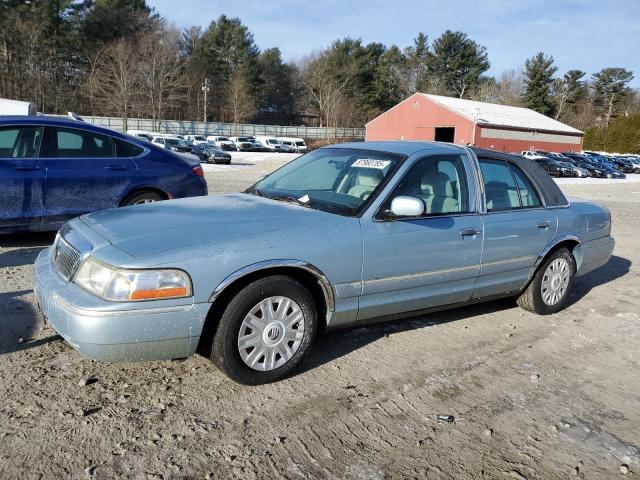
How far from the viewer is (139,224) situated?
→ 3426 mm

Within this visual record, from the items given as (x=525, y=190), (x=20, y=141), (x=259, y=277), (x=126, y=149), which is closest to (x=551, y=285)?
(x=525, y=190)

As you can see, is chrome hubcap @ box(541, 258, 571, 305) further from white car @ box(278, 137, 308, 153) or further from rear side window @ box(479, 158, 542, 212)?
white car @ box(278, 137, 308, 153)

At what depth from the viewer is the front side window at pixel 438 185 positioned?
4.02m

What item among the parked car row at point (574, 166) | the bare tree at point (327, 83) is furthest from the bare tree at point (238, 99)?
the parked car row at point (574, 166)

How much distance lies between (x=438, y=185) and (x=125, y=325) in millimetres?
2554

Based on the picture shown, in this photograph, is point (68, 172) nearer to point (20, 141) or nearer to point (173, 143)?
point (20, 141)

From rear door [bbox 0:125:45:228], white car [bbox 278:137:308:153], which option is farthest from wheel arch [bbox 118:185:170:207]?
white car [bbox 278:137:308:153]

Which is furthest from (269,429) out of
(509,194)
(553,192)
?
(553,192)

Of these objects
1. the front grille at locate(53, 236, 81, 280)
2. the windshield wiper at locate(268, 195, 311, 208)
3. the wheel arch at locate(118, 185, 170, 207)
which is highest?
the windshield wiper at locate(268, 195, 311, 208)

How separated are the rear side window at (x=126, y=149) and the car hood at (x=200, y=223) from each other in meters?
2.84

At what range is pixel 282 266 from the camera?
3.29 metres

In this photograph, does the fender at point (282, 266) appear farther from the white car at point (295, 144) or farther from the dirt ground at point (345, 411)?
the white car at point (295, 144)

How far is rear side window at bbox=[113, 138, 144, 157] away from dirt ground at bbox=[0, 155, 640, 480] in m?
2.52

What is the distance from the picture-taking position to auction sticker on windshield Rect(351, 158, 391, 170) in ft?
13.4
